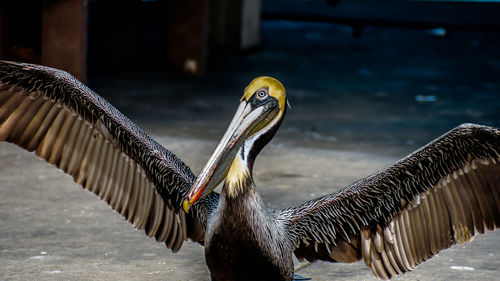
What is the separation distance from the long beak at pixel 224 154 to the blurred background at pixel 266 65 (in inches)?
156

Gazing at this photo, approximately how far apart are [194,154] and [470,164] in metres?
3.61

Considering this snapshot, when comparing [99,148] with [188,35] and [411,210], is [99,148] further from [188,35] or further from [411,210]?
[188,35]

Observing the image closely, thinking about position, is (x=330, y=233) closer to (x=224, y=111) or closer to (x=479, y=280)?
(x=479, y=280)

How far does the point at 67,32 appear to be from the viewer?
8.62 m

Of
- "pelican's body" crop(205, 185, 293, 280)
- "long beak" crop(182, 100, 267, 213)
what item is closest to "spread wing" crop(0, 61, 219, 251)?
"pelican's body" crop(205, 185, 293, 280)

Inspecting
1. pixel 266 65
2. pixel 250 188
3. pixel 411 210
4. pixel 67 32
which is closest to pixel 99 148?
pixel 250 188

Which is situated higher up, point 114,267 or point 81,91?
point 81,91

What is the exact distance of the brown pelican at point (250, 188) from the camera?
3438 mm

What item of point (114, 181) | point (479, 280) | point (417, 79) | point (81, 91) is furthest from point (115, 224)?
point (417, 79)

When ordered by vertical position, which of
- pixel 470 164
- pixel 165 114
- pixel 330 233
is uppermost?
pixel 470 164

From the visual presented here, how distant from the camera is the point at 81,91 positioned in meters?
3.84

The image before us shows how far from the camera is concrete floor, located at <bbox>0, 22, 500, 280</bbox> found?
4496mm

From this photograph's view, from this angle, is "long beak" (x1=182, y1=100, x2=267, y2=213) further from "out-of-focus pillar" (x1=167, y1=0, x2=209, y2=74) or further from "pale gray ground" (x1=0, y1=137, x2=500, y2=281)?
"out-of-focus pillar" (x1=167, y1=0, x2=209, y2=74)

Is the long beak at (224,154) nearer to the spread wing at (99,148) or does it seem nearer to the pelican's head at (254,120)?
the pelican's head at (254,120)
